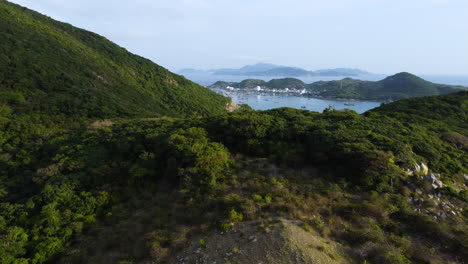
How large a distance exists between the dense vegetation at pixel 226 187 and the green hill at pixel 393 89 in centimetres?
11361

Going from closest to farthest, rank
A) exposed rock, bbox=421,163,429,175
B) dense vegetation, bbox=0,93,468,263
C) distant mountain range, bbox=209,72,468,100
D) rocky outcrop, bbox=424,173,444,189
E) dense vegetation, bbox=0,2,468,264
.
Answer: dense vegetation, bbox=0,2,468,264 < dense vegetation, bbox=0,93,468,263 < rocky outcrop, bbox=424,173,444,189 < exposed rock, bbox=421,163,429,175 < distant mountain range, bbox=209,72,468,100

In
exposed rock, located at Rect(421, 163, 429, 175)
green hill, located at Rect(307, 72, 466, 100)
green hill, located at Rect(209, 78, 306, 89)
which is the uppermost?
green hill, located at Rect(209, 78, 306, 89)

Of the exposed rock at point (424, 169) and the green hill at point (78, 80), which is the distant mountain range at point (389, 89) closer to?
the green hill at point (78, 80)

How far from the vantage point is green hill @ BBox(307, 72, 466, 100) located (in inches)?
4510

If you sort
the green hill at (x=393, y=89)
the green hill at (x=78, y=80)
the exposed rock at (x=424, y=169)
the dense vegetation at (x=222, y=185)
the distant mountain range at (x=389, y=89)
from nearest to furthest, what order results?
the dense vegetation at (x=222, y=185) < the exposed rock at (x=424, y=169) < the green hill at (x=78, y=80) < the green hill at (x=393, y=89) < the distant mountain range at (x=389, y=89)

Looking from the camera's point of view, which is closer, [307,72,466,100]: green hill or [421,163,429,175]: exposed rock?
[421,163,429,175]: exposed rock

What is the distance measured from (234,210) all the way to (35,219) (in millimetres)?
9506

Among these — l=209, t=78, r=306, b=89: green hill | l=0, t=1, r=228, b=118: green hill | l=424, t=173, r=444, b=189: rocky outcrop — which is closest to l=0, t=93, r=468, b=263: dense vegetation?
l=424, t=173, r=444, b=189: rocky outcrop

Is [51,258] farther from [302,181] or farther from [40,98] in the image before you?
[40,98]

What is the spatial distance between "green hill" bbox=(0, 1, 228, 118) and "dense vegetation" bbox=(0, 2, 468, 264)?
891 centimetres

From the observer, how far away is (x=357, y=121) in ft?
61.6

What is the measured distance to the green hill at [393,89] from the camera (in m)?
115

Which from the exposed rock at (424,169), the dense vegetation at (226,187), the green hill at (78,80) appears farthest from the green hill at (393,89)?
the exposed rock at (424,169)

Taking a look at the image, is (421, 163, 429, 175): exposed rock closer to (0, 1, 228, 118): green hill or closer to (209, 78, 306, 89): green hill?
(0, 1, 228, 118): green hill
